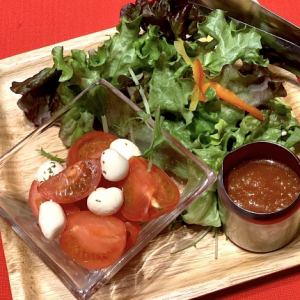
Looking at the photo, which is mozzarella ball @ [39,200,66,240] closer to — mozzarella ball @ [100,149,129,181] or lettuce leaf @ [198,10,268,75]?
mozzarella ball @ [100,149,129,181]

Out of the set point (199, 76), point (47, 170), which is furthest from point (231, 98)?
point (47, 170)

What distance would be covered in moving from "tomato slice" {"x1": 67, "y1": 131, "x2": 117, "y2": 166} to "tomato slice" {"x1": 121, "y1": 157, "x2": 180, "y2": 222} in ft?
0.43

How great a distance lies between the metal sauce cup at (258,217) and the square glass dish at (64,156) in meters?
0.07

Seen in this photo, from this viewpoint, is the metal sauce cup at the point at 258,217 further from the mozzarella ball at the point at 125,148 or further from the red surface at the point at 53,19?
the red surface at the point at 53,19

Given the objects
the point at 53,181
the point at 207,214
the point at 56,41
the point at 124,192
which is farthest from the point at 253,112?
the point at 56,41

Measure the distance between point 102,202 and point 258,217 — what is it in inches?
12.9

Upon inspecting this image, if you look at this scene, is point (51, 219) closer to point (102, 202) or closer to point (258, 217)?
point (102, 202)

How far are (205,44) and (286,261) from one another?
613mm

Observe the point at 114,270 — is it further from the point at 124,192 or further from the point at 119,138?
the point at 119,138

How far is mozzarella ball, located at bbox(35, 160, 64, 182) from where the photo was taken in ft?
4.91

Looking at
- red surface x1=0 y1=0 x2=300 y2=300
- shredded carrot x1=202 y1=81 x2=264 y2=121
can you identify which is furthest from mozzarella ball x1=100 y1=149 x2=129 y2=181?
red surface x1=0 y1=0 x2=300 y2=300

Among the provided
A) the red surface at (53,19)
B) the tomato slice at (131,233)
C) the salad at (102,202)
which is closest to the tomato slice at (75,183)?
the salad at (102,202)

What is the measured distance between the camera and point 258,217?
139 cm

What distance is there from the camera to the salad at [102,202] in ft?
4.54
